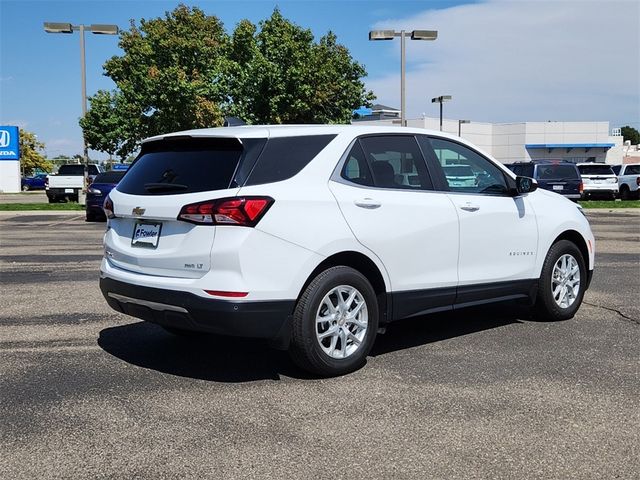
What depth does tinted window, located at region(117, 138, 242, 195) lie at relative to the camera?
15.1 ft

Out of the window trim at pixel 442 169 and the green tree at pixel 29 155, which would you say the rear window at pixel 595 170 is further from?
the green tree at pixel 29 155

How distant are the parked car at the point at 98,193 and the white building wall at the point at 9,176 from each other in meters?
33.0

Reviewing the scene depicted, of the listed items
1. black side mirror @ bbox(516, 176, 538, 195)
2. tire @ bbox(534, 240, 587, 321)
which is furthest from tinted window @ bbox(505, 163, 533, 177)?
black side mirror @ bbox(516, 176, 538, 195)

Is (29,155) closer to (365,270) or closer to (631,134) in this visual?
(365,270)

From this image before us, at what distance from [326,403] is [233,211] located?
139 cm

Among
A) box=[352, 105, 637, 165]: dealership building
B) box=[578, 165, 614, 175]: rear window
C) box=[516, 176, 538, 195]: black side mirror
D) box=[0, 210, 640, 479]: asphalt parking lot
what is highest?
box=[352, 105, 637, 165]: dealership building

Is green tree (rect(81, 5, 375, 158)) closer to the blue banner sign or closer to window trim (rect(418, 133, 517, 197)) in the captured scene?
the blue banner sign

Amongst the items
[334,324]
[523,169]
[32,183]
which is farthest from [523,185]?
[32,183]

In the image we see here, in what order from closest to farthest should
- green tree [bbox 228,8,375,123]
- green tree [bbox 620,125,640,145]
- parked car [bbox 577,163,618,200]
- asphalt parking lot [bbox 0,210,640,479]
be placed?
1. asphalt parking lot [bbox 0,210,640,479]
2. green tree [bbox 228,8,375,123]
3. parked car [bbox 577,163,618,200]
4. green tree [bbox 620,125,640,145]

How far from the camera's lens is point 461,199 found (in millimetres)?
5711

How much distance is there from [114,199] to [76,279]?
4.47 m

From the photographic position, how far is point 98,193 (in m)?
19.9

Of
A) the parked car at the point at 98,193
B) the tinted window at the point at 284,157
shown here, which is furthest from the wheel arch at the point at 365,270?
the parked car at the point at 98,193

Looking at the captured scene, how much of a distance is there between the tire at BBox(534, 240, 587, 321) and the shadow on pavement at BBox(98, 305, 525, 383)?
0.41m
